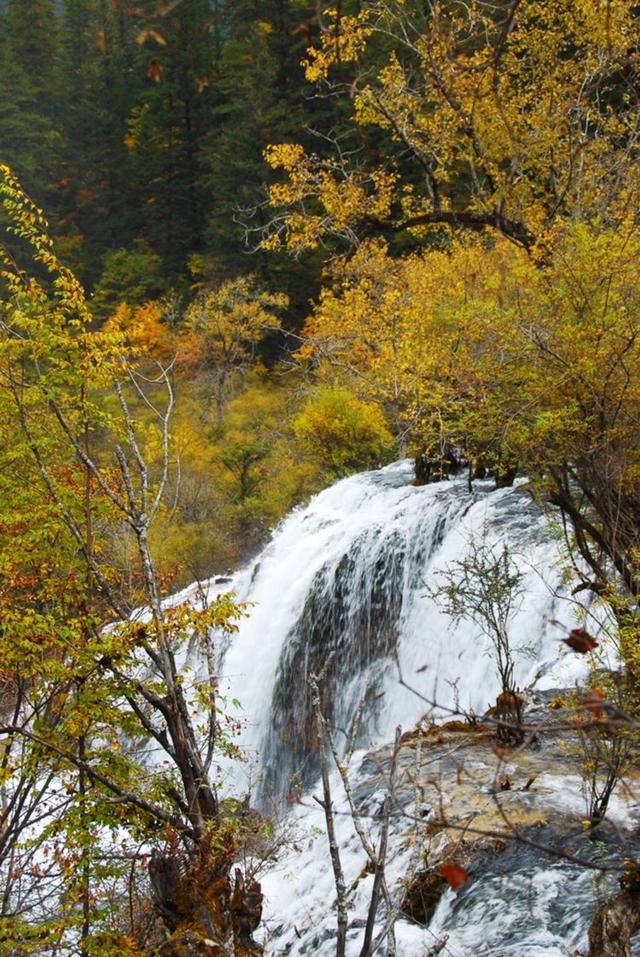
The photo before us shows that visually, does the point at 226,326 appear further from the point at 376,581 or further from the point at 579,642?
the point at 579,642

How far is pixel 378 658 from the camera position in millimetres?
10531

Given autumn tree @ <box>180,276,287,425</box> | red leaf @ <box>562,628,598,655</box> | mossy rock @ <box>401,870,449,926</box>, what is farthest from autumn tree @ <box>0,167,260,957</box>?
autumn tree @ <box>180,276,287,425</box>

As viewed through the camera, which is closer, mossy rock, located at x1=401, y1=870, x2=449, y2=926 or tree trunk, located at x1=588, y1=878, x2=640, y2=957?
tree trunk, located at x1=588, y1=878, x2=640, y2=957

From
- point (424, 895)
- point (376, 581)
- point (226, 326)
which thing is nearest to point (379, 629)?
point (376, 581)

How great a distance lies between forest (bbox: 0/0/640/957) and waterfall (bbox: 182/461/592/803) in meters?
0.05

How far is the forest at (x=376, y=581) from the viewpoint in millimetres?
4910

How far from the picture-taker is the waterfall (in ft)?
29.0

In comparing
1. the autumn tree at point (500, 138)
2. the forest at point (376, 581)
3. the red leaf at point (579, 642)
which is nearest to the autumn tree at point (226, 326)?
the forest at point (376, 581)

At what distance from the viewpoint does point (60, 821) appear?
4.71 m

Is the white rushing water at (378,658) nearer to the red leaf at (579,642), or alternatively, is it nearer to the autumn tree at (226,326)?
the red leaf at (579,642)

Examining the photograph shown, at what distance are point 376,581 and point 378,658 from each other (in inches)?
45.1

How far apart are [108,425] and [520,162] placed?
816 centimetres

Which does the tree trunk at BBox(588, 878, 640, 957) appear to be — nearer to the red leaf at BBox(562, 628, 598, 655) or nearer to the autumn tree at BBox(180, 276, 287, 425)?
the red leaf at BBox(562, 628, 598, 655)

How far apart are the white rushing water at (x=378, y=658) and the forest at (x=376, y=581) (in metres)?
0.04
